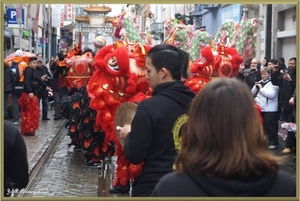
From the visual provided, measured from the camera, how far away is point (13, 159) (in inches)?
131

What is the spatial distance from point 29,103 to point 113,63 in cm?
600

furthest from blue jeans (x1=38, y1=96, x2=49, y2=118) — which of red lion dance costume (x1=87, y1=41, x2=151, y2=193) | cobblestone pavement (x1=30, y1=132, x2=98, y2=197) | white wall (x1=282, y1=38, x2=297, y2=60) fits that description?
white wall (x1=282, y1=38, x2=297, y2=60)

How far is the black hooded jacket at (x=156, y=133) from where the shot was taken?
3.25m

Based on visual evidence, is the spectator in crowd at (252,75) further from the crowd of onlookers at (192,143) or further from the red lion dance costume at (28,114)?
the crowd of onlookers at (192,143)

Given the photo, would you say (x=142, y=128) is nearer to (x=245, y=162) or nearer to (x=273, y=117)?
(x=245, y=162)

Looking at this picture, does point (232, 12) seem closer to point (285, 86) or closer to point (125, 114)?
point (285, 86)

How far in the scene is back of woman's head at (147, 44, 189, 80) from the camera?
3562mm

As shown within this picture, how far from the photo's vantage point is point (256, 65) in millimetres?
13023

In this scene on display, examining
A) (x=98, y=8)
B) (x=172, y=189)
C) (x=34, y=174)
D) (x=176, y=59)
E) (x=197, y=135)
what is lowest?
(x=34, y=174)

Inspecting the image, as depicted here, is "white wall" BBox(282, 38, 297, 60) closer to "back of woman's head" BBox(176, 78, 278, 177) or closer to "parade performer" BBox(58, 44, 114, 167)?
"parade performer" BBox(58, 44, 114, 167)

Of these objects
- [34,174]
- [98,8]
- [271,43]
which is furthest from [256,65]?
[98,8]

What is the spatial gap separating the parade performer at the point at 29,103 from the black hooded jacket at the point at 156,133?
27.2 ft

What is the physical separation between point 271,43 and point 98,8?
54.1 m

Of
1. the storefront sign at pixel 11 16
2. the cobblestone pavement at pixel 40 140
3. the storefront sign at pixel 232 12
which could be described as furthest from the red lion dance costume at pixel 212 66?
the storefront sign at pixel 232 12
